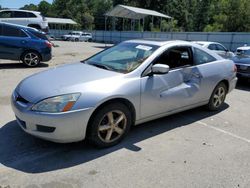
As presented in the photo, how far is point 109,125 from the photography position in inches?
148

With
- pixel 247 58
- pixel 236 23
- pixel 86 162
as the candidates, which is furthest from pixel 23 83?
pixel 236 23

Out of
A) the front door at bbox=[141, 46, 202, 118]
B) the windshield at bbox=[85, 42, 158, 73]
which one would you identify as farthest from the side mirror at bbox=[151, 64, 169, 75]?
the windshield at bbox=[85, 42, 158, 73]

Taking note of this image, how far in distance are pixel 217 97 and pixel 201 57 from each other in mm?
1052

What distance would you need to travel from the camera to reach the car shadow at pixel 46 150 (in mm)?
3326

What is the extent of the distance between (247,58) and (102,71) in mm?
6667

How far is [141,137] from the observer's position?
4.27 metres

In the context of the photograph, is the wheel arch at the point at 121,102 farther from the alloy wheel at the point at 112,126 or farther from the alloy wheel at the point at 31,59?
the alloy wheel at the point at 31,59

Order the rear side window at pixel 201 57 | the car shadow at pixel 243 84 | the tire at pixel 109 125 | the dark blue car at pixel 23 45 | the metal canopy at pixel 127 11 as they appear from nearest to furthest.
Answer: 1. the tire at pixel 109 125
2. the rear side window at pixel 201 57
3. the car shadow at pixel 243 84
4. the dark blue car at pixel 23 45
5. the metal canopy at pixel 127 11

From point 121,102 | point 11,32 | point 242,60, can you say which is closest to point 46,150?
point 121,102

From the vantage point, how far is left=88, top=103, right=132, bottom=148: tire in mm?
3572

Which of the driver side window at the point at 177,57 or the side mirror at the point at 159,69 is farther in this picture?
the driver side window at the point at 177,57

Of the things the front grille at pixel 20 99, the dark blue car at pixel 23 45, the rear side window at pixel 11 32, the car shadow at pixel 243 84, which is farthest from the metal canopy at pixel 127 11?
the front grille at pixel 20 99

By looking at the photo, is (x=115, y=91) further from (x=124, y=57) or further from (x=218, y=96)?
(x=218, y=96)

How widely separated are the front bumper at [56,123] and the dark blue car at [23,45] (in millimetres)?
7536
